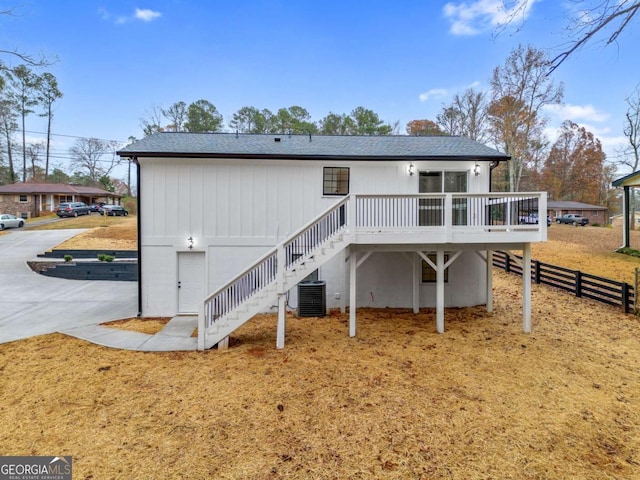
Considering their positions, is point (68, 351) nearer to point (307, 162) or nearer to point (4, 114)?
point (307, 162)

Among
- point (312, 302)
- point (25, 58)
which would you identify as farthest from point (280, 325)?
point (25, 58)

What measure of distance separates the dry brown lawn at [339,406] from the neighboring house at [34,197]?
36695 millimetres

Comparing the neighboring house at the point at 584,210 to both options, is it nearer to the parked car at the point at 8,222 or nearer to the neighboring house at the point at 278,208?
the neighboring house at the point at 278,208

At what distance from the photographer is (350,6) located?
1486 centimetres

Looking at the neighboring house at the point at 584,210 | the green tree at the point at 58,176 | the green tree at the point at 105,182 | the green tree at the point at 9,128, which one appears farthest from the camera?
the green tree at the point at 105,182

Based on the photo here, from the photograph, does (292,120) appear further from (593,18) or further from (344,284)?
(593,18)

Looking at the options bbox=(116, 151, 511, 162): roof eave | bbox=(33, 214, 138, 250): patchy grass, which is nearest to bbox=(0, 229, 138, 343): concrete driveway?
bbox=(33, 214, 138, 250): patchy grass

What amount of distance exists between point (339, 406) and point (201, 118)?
36192 mm

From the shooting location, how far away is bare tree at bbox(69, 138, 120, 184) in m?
43.5

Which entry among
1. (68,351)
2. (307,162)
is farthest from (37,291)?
(307,162)

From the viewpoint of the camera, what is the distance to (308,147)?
9562 mm

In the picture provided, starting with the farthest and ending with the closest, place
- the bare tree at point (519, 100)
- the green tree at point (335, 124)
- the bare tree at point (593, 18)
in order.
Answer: the green tree at point (335, 124)
the bare tree at point (519, 100)
the bare tree at point (593, 18)

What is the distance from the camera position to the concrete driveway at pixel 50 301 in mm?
7919

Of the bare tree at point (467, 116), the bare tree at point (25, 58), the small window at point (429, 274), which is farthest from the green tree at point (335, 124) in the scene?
the bare tree at point (25, 58)
